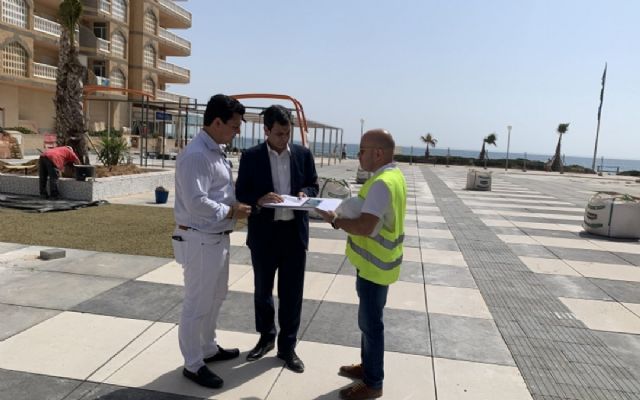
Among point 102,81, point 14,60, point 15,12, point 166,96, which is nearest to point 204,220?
point 14,60

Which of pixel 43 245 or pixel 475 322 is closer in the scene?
pixel 475 322

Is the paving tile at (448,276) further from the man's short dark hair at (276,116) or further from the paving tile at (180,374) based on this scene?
the man's short dark hair at (276,116)

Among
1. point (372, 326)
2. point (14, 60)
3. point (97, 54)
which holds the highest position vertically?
point (97, 54)

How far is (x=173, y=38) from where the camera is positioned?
5034cm

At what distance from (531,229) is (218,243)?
28.4 feet

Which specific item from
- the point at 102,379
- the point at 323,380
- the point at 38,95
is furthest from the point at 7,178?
the point at 38,95

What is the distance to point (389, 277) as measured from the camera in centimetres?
314

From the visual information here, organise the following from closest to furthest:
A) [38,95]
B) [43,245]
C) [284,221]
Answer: [284,221] → [43,245] → [38,95]

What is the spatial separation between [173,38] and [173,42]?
0.69 meters

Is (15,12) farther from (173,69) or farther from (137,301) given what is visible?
(137,301)

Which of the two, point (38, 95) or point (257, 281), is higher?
point (38, 95)

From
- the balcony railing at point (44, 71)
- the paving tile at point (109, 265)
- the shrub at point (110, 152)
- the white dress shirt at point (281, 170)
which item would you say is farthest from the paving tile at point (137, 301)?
the balcony railing at point (44, 71)

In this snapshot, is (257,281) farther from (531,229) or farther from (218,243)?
(531,229)

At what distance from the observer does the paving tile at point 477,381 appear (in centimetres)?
336
